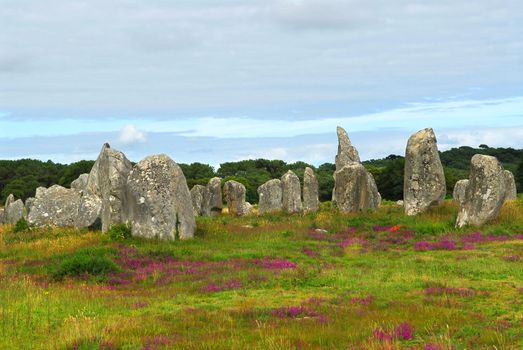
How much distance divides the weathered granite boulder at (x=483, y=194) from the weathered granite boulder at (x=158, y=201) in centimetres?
1384

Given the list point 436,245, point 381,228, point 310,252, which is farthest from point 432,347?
point 381,228

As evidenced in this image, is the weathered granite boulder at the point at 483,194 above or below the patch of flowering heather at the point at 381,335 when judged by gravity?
above

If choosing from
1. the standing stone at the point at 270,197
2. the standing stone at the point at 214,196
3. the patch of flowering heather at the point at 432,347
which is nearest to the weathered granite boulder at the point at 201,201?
the standing stone at the point at 214,196

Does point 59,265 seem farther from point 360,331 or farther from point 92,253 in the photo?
point 360,331

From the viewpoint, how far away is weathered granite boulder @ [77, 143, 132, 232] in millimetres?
32000

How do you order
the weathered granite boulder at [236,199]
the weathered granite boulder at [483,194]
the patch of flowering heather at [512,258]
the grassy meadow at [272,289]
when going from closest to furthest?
the grassy meadow at [272,289] < the patch of flowering heather at [512,258] < the weathered granite boulder at [483,194] < the weathered granite boulder at [236,199]

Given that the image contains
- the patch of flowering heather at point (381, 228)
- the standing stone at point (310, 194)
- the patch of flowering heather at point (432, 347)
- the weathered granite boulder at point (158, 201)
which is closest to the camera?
the patch of flowering heather at point (432, 347)

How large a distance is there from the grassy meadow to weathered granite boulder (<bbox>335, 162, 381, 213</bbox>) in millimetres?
8316

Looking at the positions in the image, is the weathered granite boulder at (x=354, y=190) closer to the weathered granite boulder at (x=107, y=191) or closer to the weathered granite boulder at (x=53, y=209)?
the weathered granite boulder at (x=107, y=191)

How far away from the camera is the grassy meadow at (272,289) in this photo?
12.1m

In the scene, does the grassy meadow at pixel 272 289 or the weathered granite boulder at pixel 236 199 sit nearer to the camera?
the grassy meadow at pixel 272 289

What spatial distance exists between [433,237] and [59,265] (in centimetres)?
1690

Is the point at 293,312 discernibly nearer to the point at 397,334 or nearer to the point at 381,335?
the point at 381,335

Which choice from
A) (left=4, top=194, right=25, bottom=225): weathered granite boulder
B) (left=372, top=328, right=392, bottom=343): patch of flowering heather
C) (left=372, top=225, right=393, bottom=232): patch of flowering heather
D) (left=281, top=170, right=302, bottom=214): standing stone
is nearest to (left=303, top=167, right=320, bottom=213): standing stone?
(left=281, top=170, right=302, bottom=214): standing stone
